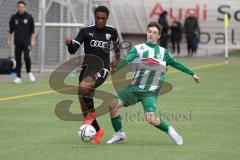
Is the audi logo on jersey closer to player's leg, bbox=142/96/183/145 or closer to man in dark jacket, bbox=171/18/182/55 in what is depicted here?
player's leg, bbox=142/96/183/145

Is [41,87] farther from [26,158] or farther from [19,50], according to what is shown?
[26,158]

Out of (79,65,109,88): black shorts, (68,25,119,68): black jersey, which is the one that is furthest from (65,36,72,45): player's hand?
(79,65,109,88): black shorts

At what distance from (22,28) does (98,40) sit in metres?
11.5

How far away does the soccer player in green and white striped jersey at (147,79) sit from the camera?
12.0 metres

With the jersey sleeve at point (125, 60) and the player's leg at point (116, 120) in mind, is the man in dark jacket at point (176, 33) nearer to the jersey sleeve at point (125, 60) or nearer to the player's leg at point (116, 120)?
the player's leg at point (116, 120)

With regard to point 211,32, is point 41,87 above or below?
above

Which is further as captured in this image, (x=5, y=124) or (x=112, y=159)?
(x=5, y=124)

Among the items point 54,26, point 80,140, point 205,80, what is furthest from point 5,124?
point 54,26

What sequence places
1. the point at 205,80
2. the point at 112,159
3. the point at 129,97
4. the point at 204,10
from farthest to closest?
the point at 204,10 < the point at 205,80 < the point at 129,97 < the point at 112,159

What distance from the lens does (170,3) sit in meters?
42.6

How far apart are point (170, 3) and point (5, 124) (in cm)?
2911

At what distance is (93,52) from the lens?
12703 mm

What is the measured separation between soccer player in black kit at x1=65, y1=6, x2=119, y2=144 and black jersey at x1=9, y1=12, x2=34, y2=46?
11208 mm

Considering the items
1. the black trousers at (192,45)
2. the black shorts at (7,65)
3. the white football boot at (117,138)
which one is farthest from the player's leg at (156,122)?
the black trousers at (192,45)
